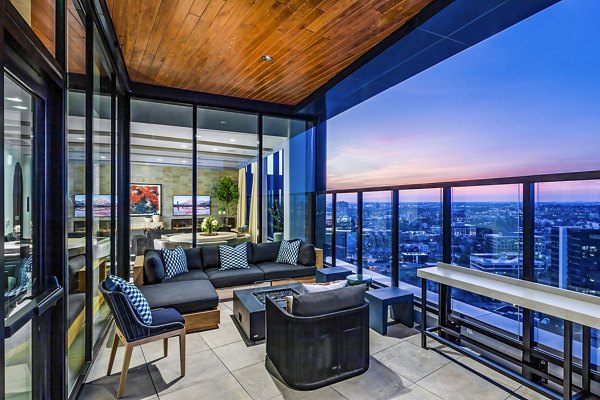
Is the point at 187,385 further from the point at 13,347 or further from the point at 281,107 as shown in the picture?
the point at 281,107

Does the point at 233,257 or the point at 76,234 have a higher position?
the point at 76,234

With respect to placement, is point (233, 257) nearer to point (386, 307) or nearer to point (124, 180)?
point (124, 180)

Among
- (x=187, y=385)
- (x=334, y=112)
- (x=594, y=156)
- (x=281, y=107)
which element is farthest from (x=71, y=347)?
(x=334, y=112)

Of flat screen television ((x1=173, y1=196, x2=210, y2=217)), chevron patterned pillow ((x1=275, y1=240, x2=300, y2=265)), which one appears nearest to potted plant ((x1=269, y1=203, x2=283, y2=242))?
chevron patterned pillow ((x1=275, y1=240, x2=300, y2=265))

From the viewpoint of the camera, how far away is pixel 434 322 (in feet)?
10.9

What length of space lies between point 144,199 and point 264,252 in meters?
2.16

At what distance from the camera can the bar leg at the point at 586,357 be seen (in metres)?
2.01

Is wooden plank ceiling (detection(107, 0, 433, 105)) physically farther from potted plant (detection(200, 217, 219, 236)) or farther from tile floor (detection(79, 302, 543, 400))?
tile floor (detection(79, 302, 543, 400))

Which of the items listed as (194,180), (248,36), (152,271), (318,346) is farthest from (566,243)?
(194,180)

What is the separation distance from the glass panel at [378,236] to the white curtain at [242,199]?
7.67 feet

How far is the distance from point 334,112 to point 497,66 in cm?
293

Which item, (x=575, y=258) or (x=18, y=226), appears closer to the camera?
(x=18, y=226)

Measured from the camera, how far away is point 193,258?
4.59 m

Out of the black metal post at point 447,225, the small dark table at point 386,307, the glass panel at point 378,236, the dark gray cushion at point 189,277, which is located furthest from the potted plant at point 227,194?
the black metal post at point 447,225
